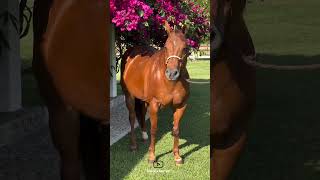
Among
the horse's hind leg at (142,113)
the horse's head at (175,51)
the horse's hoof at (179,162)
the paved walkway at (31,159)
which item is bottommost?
the horse's hoof at (179,162)

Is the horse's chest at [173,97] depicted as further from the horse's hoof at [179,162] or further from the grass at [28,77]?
the grass at [28,77]

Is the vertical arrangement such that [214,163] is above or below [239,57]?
below

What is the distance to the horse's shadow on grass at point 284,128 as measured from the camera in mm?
2771

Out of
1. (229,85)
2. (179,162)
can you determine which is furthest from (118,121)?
(229,85)

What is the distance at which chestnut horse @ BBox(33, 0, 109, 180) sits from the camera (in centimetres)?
252

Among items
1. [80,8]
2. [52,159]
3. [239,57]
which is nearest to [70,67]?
[80,8]

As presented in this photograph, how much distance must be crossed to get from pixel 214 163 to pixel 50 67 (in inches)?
44.1

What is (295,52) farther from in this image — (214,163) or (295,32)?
(214,163)

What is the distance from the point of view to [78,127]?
8.82 ft

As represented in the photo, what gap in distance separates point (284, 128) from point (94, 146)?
4.11 feet

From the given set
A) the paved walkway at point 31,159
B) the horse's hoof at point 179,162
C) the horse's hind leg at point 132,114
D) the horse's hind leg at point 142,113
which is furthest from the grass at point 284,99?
the horse's hind leg at point 142,113

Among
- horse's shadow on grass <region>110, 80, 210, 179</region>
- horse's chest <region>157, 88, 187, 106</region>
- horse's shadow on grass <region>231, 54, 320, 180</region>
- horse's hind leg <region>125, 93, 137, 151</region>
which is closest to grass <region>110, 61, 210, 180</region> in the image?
horse's shadow on grass <region>110, 80, 210, 179</region>

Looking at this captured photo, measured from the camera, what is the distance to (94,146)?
2.67 metres

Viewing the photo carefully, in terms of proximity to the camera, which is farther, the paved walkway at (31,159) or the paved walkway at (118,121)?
the paved walkway at (118,121)
